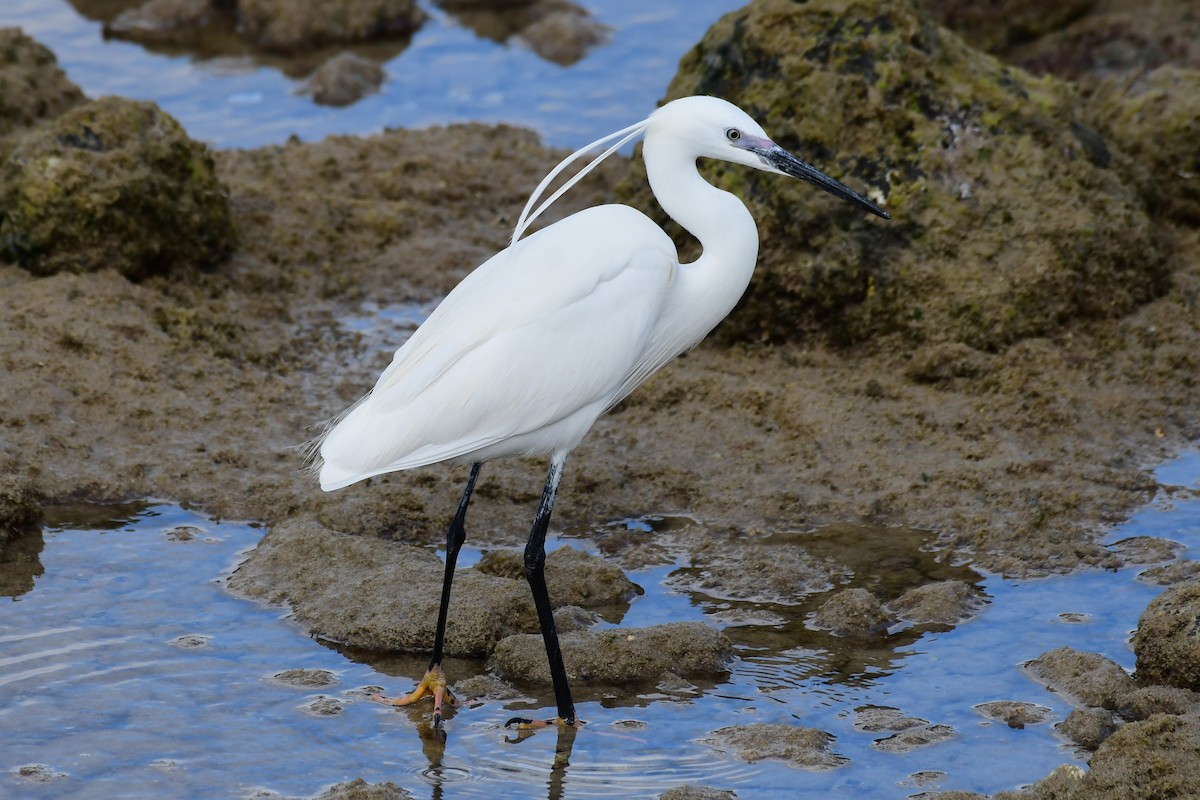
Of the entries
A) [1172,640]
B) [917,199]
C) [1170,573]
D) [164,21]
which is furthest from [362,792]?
[164,21]

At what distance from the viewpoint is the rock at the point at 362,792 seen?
4035mm

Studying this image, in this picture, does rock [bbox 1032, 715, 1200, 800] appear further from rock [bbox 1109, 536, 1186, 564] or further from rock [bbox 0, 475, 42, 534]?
rock [bbox 0, 475, 42, 534]

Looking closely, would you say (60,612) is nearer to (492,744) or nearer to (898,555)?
(492,744)

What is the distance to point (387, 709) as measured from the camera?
15.4 ft

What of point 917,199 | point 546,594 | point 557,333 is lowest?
point 546,594

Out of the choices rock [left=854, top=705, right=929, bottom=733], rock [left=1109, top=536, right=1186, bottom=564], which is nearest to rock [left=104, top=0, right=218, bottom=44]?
rock [left=1109, top=536, right=1186, bottom=564]

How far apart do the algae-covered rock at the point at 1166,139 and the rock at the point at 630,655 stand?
4.10 metres

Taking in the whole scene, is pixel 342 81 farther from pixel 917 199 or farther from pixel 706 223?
pixel 706 223

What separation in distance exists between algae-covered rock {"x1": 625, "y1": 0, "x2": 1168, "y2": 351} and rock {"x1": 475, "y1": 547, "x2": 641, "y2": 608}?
6.45ft

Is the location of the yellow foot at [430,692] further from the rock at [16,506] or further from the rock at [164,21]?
the rock at [164,21]

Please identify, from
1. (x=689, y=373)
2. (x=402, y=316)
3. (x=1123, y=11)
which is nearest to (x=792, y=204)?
(x=689, y=373)

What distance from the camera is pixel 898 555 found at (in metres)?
5.57

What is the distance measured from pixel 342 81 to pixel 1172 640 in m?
8.63

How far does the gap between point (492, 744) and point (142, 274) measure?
376 cm
